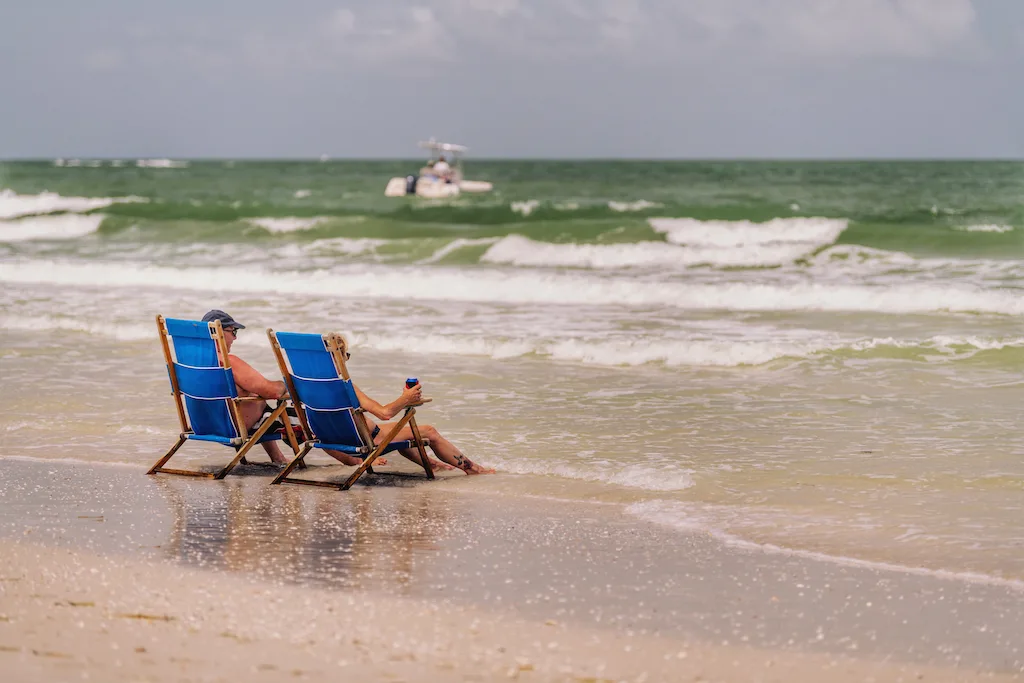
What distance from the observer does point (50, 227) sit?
120ft

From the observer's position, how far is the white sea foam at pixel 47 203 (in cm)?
4444

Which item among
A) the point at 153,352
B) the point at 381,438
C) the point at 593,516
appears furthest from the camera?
the point at 153,352

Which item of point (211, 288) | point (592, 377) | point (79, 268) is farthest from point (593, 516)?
point (79, 268)

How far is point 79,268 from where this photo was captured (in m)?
23.1

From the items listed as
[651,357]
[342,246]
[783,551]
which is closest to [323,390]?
[783,551]

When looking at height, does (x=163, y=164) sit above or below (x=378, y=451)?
above

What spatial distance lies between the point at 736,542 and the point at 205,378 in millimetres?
3257

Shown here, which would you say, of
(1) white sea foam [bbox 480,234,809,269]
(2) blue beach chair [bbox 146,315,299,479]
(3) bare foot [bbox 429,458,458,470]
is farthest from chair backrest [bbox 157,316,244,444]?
(1) white sea foam [bbox 480,234,809,269]

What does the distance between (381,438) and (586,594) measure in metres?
Answer: 2.54

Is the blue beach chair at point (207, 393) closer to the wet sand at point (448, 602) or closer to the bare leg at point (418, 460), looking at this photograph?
the bare leg at point (418, 460)

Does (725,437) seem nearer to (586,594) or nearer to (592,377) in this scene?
(592,377)

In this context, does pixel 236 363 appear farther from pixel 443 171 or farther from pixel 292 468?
pixel 443 171

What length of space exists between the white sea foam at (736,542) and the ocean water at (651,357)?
21mm

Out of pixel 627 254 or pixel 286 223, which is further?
pixel 286 223
